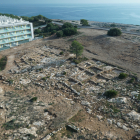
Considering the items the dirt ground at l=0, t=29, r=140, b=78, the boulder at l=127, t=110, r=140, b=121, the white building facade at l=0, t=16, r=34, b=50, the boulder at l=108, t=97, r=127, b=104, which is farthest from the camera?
the white building facade at l=0, t=16, r=34, b=50

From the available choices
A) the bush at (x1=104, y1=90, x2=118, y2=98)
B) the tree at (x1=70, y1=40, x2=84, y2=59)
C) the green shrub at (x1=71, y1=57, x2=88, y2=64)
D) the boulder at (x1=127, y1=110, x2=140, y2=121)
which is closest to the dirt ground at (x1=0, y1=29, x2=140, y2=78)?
the green shrub at (x1=71, y1=57, x2=88, y2=64)

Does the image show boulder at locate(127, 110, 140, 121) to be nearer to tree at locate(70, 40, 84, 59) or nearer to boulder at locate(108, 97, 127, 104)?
boulder at locate(108, 97, 127, 104)

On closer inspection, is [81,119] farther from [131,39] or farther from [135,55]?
[131,39]

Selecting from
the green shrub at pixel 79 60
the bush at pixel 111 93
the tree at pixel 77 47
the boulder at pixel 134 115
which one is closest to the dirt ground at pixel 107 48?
the green shrub at pixel 79 60

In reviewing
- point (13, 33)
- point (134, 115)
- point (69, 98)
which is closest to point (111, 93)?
point (134, 115)

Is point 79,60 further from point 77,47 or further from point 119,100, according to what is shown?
point 119,100

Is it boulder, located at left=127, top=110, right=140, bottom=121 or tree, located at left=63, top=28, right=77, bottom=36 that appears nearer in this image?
boulder, located at left=127, top=110, right=140, bottom=121

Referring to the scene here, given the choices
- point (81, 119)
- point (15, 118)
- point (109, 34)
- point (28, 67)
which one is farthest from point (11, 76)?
point (109, 34)

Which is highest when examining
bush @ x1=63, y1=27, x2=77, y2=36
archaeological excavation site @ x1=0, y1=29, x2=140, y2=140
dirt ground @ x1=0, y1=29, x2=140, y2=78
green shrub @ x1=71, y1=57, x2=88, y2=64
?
bush @ x1=63, y1=27, x2=77, y2=36

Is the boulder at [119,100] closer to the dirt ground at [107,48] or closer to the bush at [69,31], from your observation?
the dirt ground at [107,48]
